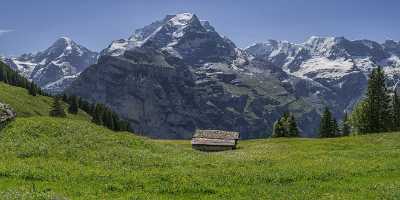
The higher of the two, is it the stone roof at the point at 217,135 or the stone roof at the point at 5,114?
the stone roof at the point at 5,114

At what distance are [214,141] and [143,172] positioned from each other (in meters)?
52.9

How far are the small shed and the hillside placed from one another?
106 feet

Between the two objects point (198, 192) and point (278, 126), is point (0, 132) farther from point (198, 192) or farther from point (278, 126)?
point (278, 126)

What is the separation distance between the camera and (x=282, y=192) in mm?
30500

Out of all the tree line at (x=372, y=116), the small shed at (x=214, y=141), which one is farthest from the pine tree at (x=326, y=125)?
the small shed at (x=214, y=141)

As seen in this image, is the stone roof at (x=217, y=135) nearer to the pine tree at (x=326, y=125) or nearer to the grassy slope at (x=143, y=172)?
the grassy slope at (x=143, y=172)

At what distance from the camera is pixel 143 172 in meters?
38.1

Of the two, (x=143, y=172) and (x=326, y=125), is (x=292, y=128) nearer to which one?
(x=326, y=125)

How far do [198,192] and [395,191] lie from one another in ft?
36.3

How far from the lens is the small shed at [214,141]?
88500 mm

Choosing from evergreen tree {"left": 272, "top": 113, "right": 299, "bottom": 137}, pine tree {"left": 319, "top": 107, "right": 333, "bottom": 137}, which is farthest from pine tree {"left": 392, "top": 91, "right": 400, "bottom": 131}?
evergreen tree {"left": 272, "top": 113, "right": 299, "bottom": 137}

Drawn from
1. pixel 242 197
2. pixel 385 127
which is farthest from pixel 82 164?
pixel 385 127

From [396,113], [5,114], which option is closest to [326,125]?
[396,113]

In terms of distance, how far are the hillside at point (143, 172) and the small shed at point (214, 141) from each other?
3240 cm
